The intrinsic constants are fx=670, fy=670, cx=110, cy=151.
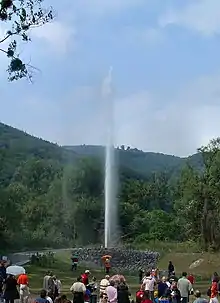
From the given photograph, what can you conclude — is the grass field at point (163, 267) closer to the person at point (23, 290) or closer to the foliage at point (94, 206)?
the foliage at point (94, 206)

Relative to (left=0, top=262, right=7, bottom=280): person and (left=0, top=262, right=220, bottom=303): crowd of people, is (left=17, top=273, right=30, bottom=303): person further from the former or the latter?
(left=0, top=262, right=7, bottom=280): person

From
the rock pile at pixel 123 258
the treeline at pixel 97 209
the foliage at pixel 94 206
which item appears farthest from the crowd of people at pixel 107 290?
the foliage at pixel 94 206

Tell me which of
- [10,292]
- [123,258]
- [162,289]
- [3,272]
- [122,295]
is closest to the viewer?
[122,295]

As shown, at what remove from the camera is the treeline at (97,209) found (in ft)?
226

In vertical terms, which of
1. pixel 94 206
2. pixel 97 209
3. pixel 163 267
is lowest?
pixel 163 267

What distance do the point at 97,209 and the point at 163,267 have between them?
4955 cm

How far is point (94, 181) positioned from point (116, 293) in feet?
293

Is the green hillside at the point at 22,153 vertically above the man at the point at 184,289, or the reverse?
the green hillside at the point at 22,153

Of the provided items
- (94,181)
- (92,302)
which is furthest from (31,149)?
(92,302)

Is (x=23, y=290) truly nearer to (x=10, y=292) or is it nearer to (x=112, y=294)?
(x=10, y=292)

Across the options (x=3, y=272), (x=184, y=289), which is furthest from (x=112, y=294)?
(x=3, y=272)

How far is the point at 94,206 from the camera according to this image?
329 ft

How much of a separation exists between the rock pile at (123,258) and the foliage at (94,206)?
9366 millimetres

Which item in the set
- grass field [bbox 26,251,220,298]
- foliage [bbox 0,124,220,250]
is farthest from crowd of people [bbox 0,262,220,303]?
foliage [bbox 0,124,220,250]
